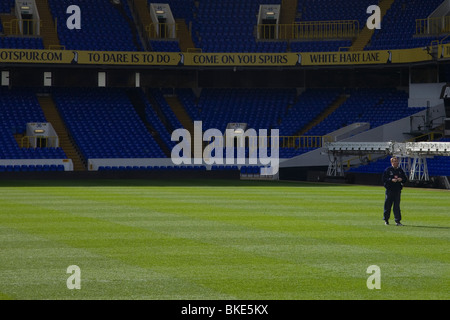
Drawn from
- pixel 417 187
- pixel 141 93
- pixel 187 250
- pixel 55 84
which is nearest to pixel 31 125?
pixel 55 84

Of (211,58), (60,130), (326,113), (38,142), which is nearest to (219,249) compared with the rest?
(38,142)

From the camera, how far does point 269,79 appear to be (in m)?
66.2

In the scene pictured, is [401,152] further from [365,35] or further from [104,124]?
[104,124]

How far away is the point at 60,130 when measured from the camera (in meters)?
59.2

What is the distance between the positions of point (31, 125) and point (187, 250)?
4359 centimetres

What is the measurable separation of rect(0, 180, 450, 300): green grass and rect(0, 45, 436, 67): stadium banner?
30088 millimetres

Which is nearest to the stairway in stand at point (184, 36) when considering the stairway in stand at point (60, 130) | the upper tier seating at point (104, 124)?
the upper tier seating at point (104, 124)

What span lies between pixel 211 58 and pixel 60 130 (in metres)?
12.3

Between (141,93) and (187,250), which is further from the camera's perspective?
(141,93)

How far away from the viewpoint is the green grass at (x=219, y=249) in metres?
12.8

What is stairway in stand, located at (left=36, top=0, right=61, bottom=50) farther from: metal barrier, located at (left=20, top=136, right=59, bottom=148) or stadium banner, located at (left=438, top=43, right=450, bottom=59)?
stadium banner, located at (left=438, top=43, right=450, bottom=59)

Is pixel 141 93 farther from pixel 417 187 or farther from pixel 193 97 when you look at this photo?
pixel 417 187

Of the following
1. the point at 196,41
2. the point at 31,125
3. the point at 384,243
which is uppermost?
the point at 196,41

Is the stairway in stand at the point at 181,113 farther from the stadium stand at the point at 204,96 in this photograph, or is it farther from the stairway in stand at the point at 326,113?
the stairway in stand at the point at 326,113
